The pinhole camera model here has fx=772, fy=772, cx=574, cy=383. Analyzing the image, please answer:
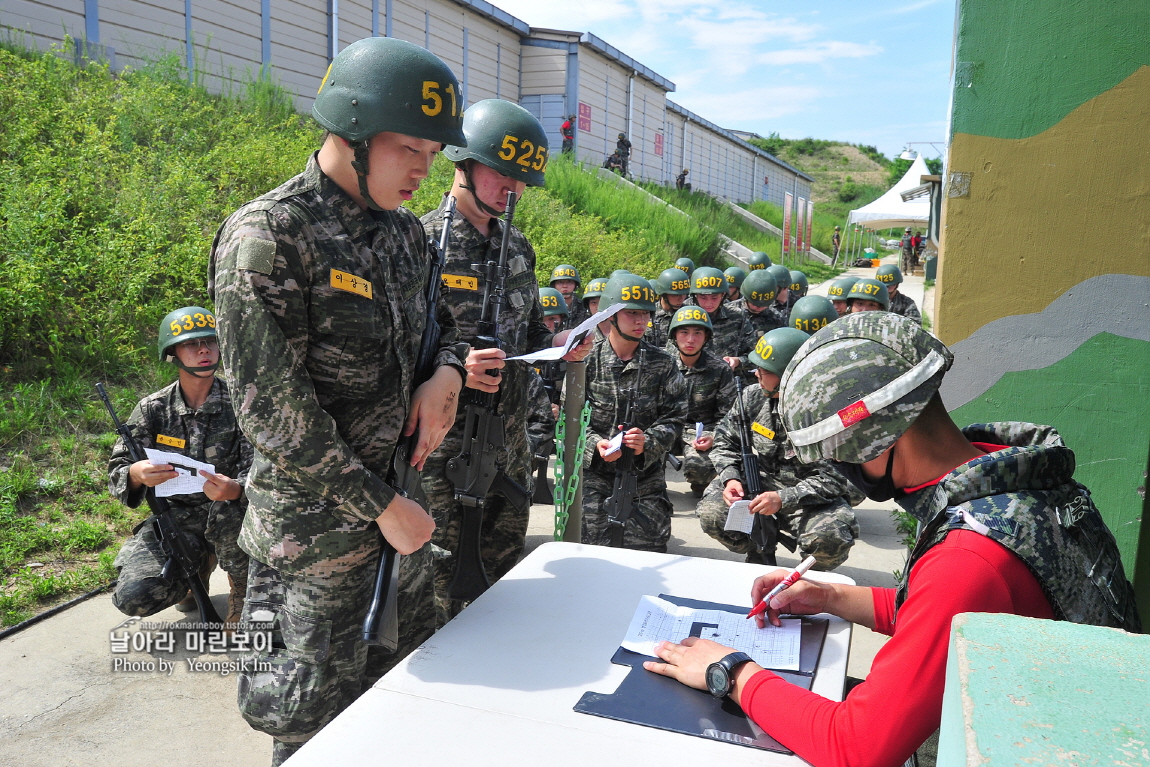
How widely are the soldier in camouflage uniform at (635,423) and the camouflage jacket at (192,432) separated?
2.01 metres

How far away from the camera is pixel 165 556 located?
3.78 metres

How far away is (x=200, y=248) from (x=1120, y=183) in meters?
6.68

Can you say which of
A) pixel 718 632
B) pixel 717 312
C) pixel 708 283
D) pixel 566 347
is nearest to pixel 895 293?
pixel 717 312

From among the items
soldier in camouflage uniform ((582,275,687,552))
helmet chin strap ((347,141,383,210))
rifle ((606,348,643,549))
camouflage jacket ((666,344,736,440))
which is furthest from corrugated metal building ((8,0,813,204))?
helmet chin strap ((347,141,383,210))

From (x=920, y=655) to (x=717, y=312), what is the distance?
23.9 feet

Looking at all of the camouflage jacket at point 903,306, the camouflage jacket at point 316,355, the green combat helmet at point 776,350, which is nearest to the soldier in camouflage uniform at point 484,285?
the camouflage jacket at point 316,355

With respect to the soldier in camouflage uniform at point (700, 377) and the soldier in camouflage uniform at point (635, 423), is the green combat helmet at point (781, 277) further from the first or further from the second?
the soldier in camouflage uniform at point (635, 423)

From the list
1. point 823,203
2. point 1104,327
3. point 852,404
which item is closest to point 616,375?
point 1104,327

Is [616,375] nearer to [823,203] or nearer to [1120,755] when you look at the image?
[1120,755]

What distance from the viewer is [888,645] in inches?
56.1

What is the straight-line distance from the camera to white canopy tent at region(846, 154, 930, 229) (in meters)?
25.0

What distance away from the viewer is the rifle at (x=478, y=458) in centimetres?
296

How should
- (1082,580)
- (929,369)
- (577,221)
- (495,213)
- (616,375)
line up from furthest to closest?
(577,221) → (616,375) → (495,213) → (929,369) → (1082,580)

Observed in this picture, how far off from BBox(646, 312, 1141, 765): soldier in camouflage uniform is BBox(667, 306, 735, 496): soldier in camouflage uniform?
171 inches
